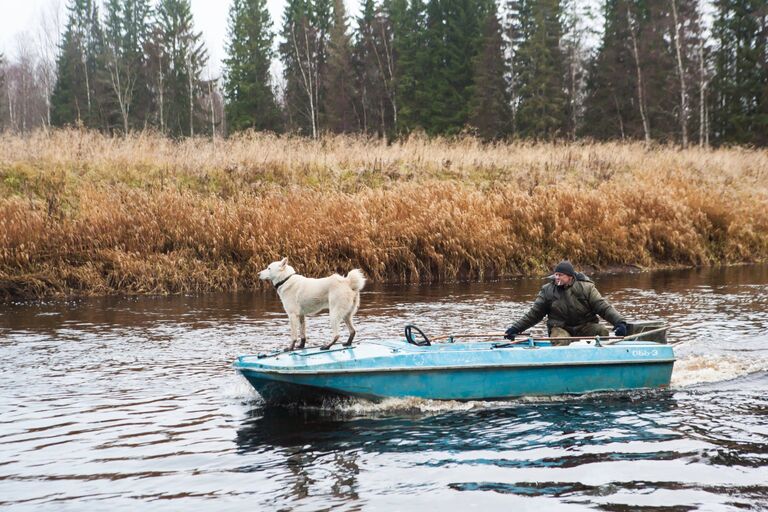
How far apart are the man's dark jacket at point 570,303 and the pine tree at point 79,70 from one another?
45.7 metres

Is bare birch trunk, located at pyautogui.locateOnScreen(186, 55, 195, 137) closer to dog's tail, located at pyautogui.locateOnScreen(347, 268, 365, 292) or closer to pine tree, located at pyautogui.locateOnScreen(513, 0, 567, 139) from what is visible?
pine tree, located at pyautogui.locateOnScreen(513, 0, 567, 139)

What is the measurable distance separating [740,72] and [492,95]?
1331cm

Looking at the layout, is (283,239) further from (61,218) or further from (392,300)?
(61,218)

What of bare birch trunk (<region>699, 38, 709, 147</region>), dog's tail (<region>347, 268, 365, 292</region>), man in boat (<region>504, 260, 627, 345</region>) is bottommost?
man in boat (<region>504, 260, 627, 345</region>)

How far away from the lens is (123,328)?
13445mm

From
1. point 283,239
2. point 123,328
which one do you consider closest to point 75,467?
point 123,328

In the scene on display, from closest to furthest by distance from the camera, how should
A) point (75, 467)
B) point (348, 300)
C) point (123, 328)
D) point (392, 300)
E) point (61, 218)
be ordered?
point (75, 467) → point (348, 300) → point (123, 328) → point (392, 300) → point (61, 218)

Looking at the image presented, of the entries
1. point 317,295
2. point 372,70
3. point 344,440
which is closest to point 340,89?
point 372,70

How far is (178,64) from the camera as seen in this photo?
168ft

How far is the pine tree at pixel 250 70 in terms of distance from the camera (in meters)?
50.8

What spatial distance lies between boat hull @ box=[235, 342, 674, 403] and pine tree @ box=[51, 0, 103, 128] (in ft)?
151

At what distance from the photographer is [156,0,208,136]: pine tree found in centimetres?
5075

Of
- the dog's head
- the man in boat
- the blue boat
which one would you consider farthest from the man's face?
the dog's head

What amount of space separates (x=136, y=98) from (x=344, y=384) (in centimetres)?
4736
